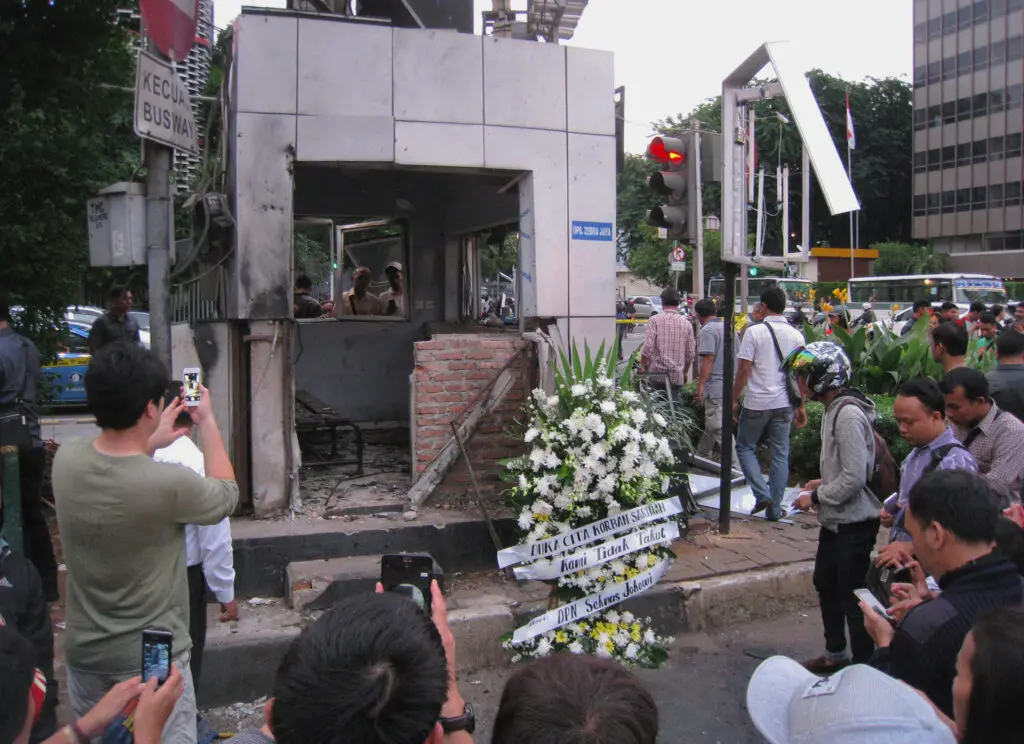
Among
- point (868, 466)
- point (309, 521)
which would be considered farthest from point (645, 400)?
point (309, 521)

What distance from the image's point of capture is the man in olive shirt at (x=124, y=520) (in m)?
2.60

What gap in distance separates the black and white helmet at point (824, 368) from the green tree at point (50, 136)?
5889 mm

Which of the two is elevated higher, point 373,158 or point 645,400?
point 373,158

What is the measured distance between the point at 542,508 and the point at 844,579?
162cm

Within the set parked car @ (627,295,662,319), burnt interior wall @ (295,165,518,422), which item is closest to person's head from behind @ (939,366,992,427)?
burnt interior wall @ (295,165,518,422)

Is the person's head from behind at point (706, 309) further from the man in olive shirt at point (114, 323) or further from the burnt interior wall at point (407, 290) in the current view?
the man in olive shirt at point (114, 323)

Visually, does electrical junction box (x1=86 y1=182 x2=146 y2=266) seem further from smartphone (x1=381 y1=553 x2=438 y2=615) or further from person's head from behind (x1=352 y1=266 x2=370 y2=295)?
person's head from behind (x1=352 y1=266 x2=370 y2=295)

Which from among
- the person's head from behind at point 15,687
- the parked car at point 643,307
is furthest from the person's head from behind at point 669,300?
the parked car at point 643,307

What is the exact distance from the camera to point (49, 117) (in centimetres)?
683

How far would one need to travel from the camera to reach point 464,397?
6.32 metres

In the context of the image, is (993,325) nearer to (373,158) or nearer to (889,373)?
(889,373)

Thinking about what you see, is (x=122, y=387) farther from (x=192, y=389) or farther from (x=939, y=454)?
(x=939, y=454)

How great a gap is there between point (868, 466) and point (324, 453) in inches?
199

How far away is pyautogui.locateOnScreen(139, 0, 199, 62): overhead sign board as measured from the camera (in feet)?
15.1
